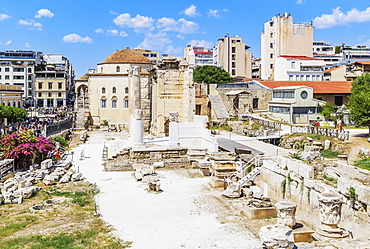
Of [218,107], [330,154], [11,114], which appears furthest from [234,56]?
[330,154]

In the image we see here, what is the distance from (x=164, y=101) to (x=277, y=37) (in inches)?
1672

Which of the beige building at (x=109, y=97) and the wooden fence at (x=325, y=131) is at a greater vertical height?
the beige building at (x=109, y=97)

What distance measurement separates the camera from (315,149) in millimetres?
18812

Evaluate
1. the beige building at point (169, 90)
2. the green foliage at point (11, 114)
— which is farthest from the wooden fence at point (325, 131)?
the green foliage at point (11, 114)

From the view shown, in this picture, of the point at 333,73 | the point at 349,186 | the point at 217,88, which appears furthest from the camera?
the point at 333,73

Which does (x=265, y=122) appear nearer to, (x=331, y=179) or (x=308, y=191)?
(x=331, y=179)

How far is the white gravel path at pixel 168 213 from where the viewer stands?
10.3 m

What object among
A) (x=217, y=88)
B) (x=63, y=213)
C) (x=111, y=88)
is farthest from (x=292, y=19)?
(x=63, y=213)

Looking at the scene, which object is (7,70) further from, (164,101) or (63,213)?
(63,213)

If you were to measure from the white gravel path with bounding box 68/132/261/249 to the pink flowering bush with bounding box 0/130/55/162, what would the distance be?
390cm

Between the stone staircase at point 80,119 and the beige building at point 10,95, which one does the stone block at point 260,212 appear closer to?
the stone staircase at point 80,119

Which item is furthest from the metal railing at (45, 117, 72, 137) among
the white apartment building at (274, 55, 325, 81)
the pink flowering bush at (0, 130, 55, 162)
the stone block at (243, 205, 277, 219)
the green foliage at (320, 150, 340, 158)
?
the white apartment building at (274, 55, 325, 81)

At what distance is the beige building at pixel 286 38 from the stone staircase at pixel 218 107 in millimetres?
25087

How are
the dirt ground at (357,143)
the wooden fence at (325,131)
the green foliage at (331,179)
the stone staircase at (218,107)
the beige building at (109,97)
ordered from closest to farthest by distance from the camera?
the green foliage at (331,179) < the dirt ground at (357,143) < the wooden fence at (325,131) < the stone staircase at (218,107) < the beige building at (109,97)
